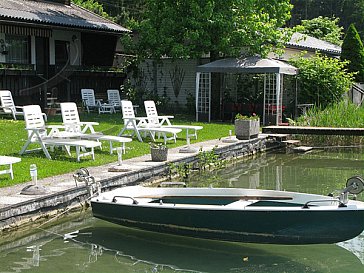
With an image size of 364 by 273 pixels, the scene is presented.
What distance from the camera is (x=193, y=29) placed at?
21469 mm

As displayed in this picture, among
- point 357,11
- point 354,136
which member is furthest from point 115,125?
point 357,11

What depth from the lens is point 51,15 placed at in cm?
2211

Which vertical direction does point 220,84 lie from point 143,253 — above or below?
above

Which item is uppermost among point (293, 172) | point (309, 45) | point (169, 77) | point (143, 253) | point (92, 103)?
point (309, 45)

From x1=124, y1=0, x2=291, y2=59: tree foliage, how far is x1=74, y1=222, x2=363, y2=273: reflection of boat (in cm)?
1347

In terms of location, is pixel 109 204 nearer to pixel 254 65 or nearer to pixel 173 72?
pixel 254 65

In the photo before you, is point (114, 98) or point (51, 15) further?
point (114, 98)

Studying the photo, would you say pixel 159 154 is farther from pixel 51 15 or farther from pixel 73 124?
pixel 51 15

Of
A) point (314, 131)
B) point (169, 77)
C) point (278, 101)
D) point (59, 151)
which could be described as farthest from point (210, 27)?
point (59, 151)

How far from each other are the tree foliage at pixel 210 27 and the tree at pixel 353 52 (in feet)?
18.5

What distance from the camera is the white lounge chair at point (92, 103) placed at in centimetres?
2258

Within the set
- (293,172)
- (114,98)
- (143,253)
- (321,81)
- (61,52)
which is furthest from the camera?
(61,52)

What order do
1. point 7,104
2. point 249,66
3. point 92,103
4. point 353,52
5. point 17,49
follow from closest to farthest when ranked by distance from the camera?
point 7,104 → point 249,66 → point 17,49 → point 92,103 → point 353,52

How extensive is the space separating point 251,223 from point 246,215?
0.40 feet
